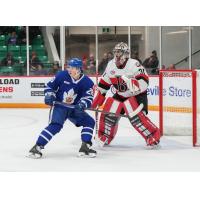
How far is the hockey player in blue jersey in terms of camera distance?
475 cm

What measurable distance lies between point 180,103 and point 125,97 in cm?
88

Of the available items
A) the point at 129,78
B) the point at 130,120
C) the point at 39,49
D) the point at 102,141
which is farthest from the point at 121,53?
the point at 39,49

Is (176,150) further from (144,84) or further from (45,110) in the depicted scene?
(45,110)

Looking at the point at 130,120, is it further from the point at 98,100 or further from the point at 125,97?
the point at 98,100

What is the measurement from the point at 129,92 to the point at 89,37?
7.18 meters

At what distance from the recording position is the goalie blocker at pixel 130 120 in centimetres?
528

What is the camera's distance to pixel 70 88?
15.9 feet

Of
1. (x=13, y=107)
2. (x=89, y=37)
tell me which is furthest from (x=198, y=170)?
(x=89, y=37)

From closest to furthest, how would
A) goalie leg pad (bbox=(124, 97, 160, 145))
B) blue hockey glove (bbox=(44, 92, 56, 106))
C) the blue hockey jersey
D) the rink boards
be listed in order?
1. blue hockey glove (bbox=(44, 92, 56, 106))
2. the blue hockey jersey
3. goalie leg pad (bbox=(124, 97, 160, 145))
4. the rink boards

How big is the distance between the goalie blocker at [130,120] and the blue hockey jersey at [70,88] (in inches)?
21.7

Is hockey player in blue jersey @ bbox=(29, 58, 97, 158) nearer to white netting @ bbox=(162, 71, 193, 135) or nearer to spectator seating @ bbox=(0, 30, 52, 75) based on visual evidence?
white netting @ bbox=(162, 71, 193, 135)

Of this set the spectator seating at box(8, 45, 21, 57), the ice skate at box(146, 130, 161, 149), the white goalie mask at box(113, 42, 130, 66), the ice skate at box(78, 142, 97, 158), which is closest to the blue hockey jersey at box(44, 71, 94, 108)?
the ice skate at box(78, 142, 97, 158)

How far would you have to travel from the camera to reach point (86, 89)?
4.84 m

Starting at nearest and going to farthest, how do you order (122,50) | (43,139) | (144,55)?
1. (43,139)
2. (122,50)
3. (144,55)
